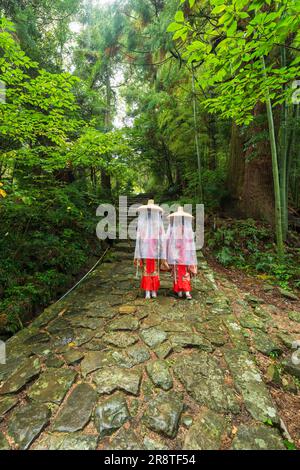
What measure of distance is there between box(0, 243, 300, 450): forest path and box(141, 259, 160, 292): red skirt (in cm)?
31

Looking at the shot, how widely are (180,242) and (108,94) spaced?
37.3ft

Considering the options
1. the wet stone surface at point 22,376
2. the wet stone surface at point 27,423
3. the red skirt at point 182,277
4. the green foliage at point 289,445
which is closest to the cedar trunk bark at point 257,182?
the red skirt at point 182,277

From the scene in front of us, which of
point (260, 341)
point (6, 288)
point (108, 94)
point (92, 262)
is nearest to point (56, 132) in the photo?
point (6, 288)

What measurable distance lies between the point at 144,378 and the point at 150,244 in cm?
211

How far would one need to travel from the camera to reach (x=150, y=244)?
Answer: 3895mm

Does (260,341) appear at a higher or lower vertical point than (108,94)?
lower

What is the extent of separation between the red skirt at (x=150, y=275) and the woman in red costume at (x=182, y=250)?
11.8 inches

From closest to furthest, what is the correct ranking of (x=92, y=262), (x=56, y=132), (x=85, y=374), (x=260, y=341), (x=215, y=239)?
(x=85, y=374) → (x=260, y=341) → (x=56, y=132) → (x=92, y=262) → (x=215, y=239)

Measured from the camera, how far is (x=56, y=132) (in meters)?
3.87

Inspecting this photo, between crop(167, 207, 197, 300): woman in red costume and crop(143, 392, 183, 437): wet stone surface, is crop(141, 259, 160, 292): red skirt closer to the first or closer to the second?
crop(167, 207, 197, 300): woman in red costume

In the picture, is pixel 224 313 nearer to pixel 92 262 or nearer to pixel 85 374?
pixel 85 374

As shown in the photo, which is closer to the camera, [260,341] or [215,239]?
[260,341]

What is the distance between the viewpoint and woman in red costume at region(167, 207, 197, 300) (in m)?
3.86

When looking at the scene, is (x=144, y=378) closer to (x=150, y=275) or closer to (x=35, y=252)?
(x=150, y=275)
